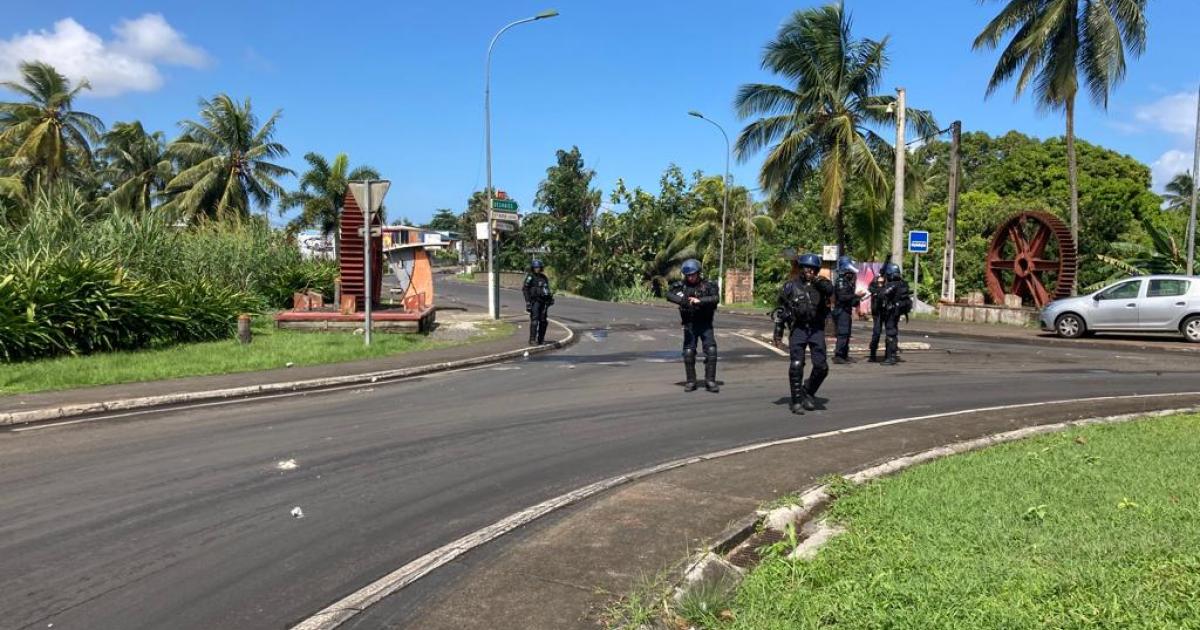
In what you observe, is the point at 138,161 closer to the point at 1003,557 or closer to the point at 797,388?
the point at 797,388

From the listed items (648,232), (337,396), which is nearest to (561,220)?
(648,232)

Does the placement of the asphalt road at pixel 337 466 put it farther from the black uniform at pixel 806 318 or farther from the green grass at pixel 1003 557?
the green grass at pixel 1003 557

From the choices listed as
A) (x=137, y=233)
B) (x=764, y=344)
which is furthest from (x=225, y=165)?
(x=764, y=344)

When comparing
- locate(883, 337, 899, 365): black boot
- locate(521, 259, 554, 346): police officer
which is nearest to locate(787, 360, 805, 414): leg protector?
locate(883, 337, 899, 365): black boot

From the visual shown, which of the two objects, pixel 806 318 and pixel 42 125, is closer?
A: pixel 806 318

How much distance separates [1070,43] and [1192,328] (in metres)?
11.3

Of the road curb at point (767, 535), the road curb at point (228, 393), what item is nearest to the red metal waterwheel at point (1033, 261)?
the road curb at point (228, 393)

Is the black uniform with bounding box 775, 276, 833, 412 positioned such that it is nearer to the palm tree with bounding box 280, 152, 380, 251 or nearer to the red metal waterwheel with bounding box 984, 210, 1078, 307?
the red metal waterwheel with bounding box 984, 210, 1078, 307

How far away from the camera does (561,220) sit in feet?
160

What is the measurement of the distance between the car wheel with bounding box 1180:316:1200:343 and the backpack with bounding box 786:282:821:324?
505 inches

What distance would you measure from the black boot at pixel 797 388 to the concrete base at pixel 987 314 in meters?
15.9

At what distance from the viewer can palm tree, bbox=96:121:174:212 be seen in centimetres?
4534

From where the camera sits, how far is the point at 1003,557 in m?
3.68

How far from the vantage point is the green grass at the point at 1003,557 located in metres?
3.12
